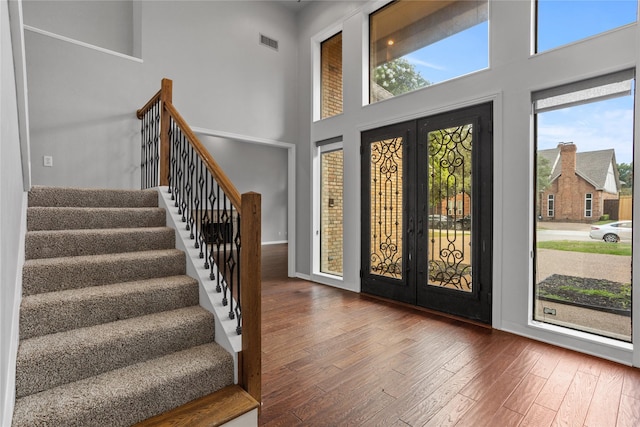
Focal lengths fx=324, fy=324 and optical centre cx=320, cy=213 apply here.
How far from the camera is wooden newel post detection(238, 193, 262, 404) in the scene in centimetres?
204

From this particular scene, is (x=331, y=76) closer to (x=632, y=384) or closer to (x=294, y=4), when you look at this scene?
(x=294, y=4)

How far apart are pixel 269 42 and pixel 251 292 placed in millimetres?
4923

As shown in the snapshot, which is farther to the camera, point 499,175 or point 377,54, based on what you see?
point 377,54

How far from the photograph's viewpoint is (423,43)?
4.26 meters

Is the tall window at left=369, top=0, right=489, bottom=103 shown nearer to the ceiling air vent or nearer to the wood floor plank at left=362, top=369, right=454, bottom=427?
the ceiling air vent

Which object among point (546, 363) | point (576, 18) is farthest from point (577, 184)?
point (546, 363)

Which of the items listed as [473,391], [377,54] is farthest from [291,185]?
[473,391]

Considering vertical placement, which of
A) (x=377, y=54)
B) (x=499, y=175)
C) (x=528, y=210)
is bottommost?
(x=528, y=210)

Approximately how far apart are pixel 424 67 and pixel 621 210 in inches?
104

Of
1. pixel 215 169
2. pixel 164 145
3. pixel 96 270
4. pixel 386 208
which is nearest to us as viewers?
pixel 96 270

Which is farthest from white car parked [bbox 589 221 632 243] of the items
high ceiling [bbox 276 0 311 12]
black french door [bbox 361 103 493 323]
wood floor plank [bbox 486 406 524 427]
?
high ceiling [bbox 276 0 311 12]

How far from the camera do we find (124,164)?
4.32 meters

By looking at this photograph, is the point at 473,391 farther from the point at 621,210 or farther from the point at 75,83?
the point at 75,83

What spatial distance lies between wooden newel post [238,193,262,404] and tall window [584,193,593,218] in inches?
118
